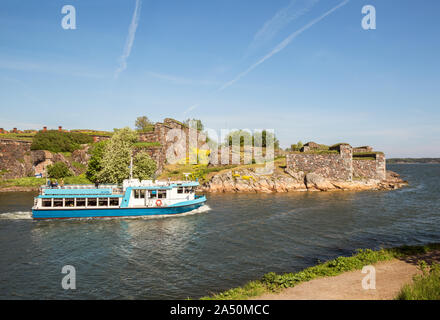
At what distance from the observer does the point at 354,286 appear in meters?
15.0

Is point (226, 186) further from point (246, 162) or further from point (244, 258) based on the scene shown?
point (244, 258)

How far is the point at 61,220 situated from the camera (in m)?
37.3

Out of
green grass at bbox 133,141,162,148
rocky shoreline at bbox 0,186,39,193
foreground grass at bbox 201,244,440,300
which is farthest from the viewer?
green grass at bbox 133,141,162,148

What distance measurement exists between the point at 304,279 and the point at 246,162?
A: 214 feet

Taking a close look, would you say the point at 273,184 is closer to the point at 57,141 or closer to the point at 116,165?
the point at 116,165

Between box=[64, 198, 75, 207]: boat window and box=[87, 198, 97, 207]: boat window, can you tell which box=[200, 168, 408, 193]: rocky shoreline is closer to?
box=[87, 198, 97, 207]: boat window

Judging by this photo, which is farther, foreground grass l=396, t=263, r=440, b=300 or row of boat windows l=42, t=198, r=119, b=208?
row of boat windows l=42, t=198, r=119, b=208

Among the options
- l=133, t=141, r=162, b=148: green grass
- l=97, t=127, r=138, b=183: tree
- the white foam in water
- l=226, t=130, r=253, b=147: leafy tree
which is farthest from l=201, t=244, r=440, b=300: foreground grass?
l=226, t=130, r=253, b=147: leafy tree

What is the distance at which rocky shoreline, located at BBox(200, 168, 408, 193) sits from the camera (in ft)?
208

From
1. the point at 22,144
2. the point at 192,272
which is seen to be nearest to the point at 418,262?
the point at 192,272

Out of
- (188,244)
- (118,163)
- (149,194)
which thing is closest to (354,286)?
(188,244)

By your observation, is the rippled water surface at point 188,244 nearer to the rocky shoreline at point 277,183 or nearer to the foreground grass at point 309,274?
the foreground grass at point 309,274

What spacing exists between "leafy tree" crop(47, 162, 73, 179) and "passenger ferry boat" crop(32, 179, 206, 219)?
32.4m

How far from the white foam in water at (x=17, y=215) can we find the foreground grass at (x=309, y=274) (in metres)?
34.5
